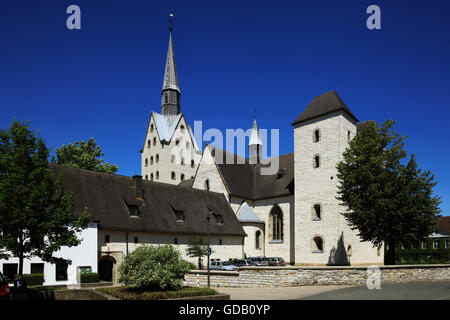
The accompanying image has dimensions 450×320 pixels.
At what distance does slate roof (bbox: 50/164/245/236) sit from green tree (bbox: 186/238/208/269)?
1640 mm

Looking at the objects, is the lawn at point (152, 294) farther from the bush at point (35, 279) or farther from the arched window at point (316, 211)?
the arched window at point (316, 211)

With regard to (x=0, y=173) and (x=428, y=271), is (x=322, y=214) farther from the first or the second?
(x=0, y=173)

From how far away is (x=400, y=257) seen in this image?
63625 mm

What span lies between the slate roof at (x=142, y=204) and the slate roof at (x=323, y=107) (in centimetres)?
1347

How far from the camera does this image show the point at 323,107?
4025cm

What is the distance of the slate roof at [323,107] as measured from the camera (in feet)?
128

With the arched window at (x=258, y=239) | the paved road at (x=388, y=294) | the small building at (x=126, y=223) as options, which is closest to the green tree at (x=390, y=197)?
the paved road at (x=388, y=294)

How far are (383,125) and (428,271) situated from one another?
10.7 meters

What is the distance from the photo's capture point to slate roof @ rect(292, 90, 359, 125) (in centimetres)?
3888

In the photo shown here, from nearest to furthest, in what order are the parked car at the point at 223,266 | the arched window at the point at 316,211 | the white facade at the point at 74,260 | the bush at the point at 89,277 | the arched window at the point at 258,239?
the white facade at the point at 74,260, the bush at the point at 89,277, the parked car at the point at 223,266, the arched window at the point at 316,211, the arched window at the point at 258,239

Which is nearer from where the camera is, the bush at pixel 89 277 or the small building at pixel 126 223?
the bush at pixel 89 277

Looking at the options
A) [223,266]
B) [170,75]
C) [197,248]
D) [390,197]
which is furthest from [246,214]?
[170,75]

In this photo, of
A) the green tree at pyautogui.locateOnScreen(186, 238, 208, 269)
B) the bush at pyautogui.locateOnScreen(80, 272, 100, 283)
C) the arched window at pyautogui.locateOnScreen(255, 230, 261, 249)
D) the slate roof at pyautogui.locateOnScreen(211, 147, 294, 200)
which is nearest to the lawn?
the bush at pyautogui.locateOnScreen(80, 272, 100, 283)
